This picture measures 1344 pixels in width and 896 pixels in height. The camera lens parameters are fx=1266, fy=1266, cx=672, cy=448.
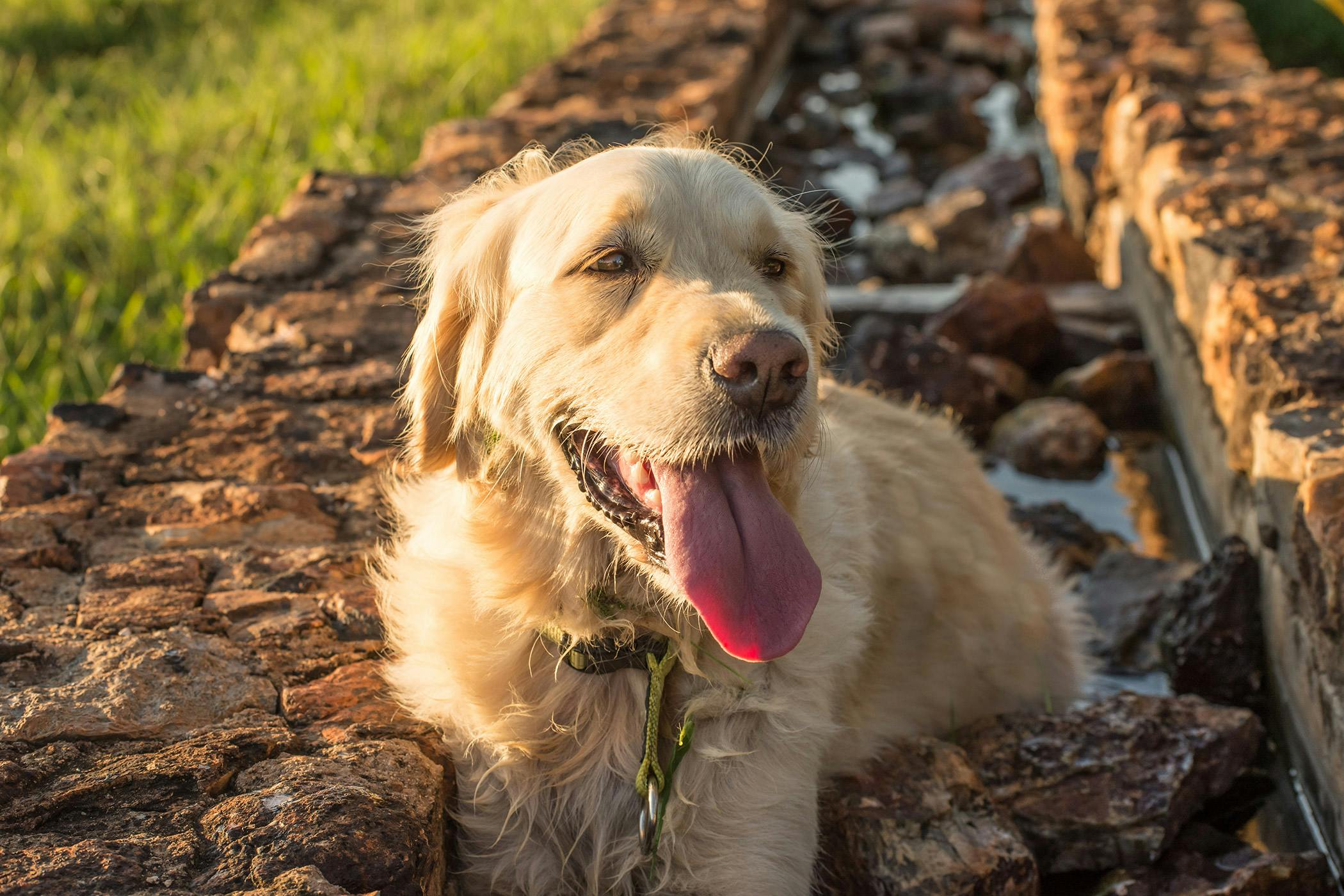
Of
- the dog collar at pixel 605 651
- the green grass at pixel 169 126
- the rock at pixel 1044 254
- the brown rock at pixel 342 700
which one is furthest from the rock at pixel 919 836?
the rock at pixel 1044 254

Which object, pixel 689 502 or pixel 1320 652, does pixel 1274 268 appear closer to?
pixel 1320 652

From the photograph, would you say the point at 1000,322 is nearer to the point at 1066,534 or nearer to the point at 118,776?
the point at 1066,534

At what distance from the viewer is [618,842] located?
272cm

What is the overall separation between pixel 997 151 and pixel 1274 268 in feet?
18.9

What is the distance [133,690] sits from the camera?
8.83 ft

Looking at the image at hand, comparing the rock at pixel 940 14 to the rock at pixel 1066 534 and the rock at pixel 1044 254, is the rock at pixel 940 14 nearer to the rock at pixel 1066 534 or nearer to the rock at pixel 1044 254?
the rock at pixel 1044 254

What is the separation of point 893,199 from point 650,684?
6.69m

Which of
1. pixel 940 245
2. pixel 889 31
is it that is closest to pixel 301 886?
pixel 940 245

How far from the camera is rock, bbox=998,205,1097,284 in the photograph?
7.33 m

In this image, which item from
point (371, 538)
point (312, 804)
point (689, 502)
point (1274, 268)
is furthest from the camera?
point (1274, 268)

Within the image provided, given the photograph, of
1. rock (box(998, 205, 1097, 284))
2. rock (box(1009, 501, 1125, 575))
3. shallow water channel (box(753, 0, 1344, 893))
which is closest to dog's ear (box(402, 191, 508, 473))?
shallow water channel (box(753, 0, 1344, 893))

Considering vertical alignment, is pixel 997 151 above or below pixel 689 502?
below

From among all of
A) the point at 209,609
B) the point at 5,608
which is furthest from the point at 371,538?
the point at 5,608

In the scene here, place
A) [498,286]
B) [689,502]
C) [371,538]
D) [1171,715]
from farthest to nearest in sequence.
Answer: [371,538]
[1171,715]
[498,286]
[689,502]
